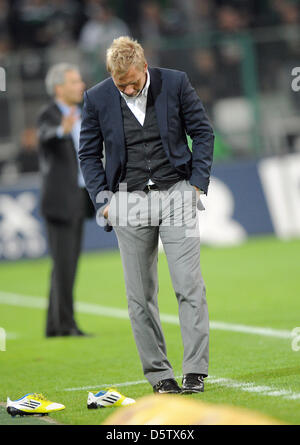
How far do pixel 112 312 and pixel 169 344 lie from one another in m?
2.44

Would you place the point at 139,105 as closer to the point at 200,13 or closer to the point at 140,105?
the point at 140,105

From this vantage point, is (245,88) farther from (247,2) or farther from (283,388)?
(283,388)

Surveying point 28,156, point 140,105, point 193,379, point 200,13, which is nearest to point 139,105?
point 140,105

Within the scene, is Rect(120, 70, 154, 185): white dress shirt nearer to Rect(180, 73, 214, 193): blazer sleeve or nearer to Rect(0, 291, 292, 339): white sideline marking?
Rect(180, 73, 214, 193): blazer sleeve

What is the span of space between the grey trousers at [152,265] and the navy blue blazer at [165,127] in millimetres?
→ 134

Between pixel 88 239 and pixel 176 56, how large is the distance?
140 inches

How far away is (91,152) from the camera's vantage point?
611cm

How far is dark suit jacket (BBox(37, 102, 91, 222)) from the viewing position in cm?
905

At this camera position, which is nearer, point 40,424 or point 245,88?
point 40,424

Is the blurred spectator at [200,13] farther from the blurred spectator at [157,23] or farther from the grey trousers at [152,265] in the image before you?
the grey trousers at [152,265]

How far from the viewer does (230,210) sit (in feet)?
53.5

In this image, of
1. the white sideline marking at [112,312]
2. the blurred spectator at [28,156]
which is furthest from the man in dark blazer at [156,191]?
the blurred spectator at [28,156]

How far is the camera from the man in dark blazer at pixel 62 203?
8938mm
